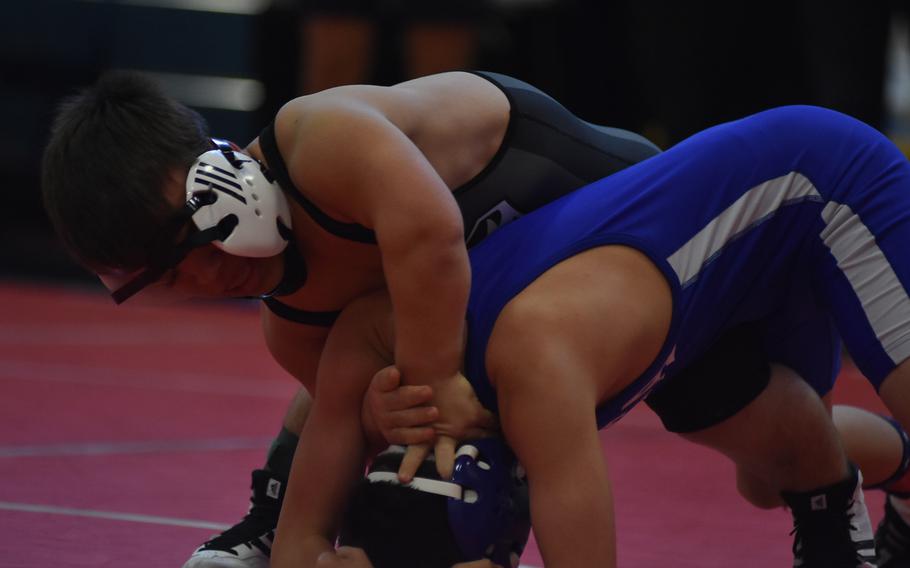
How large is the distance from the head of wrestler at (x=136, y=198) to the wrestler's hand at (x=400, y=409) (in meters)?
0.27

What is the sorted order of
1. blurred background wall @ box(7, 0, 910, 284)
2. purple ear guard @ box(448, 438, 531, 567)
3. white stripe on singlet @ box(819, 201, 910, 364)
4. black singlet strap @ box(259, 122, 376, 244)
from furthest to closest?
1. blurred background wall @ box(7, 0, 910, 284)
2. black singlet strap @ box(259, 122, 376, 244)
3. white stripe on singlet @ box(819, 201, 910, 364)
4. purple ear guard @ box(448, 438, 531, 567)

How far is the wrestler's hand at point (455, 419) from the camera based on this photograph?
169cm

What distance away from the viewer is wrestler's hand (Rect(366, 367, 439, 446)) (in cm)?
169

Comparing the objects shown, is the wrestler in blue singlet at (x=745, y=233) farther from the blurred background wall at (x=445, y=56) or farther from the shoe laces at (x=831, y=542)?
the blurred background wall at (x=445, y=56)

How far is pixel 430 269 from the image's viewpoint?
1.68 metres

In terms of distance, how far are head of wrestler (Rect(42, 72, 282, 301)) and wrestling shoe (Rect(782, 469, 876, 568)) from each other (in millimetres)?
761

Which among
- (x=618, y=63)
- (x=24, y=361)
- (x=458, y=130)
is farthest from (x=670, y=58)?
(x=458, y=130)

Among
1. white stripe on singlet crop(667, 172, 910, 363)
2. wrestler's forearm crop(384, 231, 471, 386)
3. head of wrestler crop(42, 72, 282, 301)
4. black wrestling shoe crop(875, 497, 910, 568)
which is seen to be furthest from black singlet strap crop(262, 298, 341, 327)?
black wrestling shoe crop(875, 497, 910, 568)

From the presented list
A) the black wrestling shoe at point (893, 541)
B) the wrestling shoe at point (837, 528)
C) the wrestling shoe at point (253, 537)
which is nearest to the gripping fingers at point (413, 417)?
the wrestling shoe at point (253, 537)

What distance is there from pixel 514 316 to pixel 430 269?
105 mm

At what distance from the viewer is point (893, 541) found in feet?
7.27

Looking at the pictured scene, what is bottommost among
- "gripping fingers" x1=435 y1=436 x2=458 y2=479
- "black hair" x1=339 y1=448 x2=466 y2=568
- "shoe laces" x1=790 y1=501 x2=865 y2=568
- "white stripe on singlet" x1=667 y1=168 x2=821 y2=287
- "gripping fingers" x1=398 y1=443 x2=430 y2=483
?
"shoe laces" x1=790 y1=501 x2=865 y2=568

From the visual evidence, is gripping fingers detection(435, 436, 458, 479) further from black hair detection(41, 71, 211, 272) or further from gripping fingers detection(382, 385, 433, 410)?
black hair detection(41, 71, 211, 272)

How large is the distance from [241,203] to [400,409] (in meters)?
0.32
